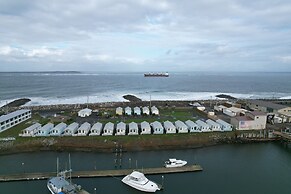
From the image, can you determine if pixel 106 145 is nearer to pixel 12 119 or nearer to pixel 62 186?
pixel 62 186

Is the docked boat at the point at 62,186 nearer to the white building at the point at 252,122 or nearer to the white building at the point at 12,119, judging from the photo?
the white building at the point at 12,119

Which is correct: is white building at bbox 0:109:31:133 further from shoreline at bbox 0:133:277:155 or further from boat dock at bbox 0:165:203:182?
boat dock at bbox 0:165:203:182

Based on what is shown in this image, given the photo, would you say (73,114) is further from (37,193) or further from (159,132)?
(37,193)

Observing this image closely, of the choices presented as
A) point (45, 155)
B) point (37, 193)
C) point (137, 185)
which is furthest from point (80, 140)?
point (137, 185)

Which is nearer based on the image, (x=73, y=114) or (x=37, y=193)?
(x=37, y=193)

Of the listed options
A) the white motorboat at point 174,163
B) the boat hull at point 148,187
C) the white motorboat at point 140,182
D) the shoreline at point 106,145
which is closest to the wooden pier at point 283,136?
the shoreline at point 106,145

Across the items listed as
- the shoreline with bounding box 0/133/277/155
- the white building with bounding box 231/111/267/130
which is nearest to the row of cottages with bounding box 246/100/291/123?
the white building with bounding box 231/111/267/130
